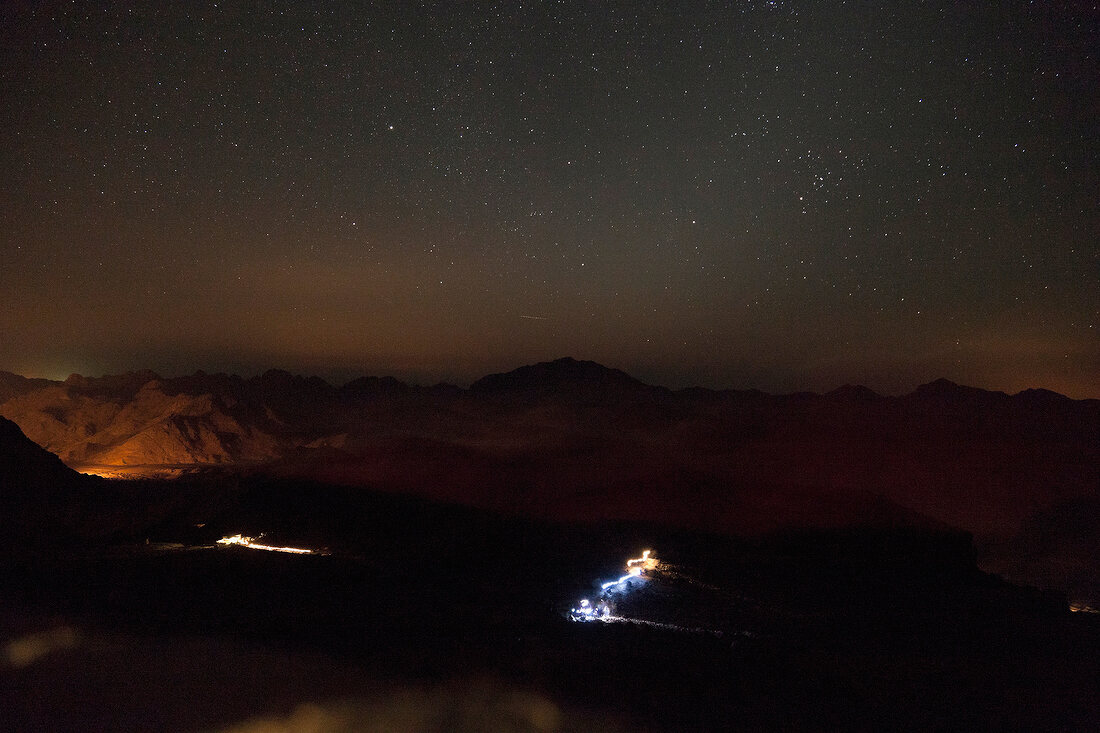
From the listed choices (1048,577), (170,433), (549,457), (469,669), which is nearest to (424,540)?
(469,669)

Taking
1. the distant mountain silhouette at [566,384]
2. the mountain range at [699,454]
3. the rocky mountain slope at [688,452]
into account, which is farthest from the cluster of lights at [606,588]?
the distant mountain silhouette at [566,384]

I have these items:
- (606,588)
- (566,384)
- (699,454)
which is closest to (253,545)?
(606,588)

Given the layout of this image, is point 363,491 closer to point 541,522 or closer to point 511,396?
point 541,522

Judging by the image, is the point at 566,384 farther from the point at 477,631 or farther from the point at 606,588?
the point at 477,631

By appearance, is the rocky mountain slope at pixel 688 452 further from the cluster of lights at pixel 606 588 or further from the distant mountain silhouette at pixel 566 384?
the distant mountain silhouette at pixel 566 384

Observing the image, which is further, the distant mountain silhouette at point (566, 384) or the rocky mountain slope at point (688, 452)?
the distant mountain silhouette at point (566, 384)

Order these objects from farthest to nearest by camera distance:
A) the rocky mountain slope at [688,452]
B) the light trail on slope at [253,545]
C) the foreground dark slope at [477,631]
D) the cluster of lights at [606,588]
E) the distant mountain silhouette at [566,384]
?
the distant mountain silhouette at [566,384] → the rocky mountain slope at [688,452] → the light trail on slope at [253,545] → the cluster of lights at [606,588] → the foreground dark slope at [477,631]
